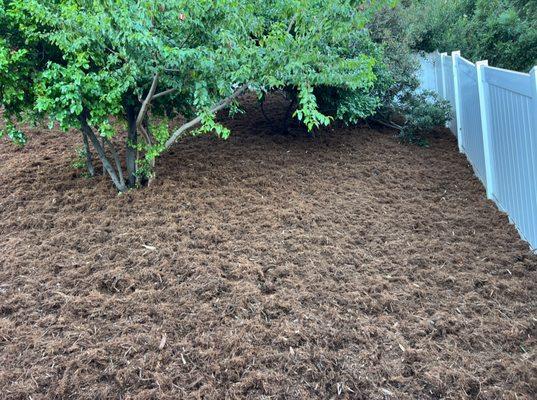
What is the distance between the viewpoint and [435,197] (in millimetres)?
5754

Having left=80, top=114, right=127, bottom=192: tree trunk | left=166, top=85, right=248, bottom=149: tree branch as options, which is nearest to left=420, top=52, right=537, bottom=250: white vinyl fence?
A: left=166, top=85, right=248, bottom=149: tree branch

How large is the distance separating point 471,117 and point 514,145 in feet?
6.93

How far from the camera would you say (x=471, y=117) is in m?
6.57

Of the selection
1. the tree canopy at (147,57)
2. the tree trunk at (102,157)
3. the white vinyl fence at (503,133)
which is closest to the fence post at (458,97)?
the white vinyl fence at (503,133)

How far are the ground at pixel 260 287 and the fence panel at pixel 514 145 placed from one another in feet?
0.81

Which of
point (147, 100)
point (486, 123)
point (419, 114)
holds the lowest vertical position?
point (419, 114)

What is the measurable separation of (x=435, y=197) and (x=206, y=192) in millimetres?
2531

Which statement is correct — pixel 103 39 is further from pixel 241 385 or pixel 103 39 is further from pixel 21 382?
pixel 241 385

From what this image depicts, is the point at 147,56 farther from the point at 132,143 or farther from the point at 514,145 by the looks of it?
the point at 514,145

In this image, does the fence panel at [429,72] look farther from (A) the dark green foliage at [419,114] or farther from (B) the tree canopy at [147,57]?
(B) the tree canopy at [147,57]

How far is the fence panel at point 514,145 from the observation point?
4.04 metres

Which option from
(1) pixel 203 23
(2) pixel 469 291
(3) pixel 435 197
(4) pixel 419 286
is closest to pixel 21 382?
(4) pixel 419 286

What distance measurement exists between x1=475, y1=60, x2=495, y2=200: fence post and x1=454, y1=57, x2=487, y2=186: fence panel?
0.23 m

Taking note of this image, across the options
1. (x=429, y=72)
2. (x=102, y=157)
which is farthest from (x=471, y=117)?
(x=102, y=157)
